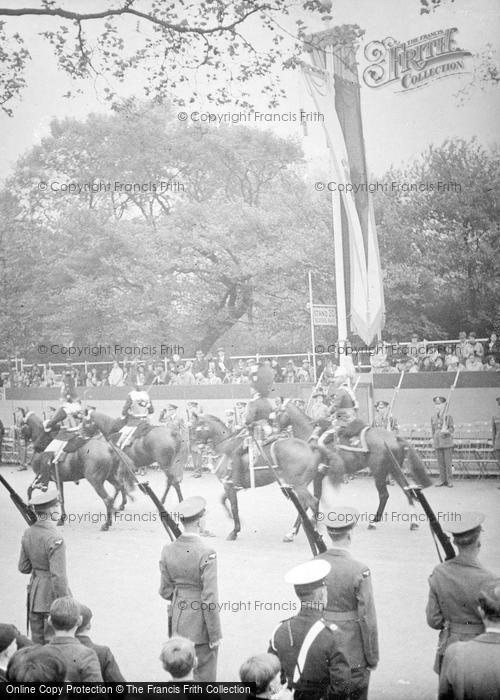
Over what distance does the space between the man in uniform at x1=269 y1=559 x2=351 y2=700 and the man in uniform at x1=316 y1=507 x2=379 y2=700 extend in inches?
21.5

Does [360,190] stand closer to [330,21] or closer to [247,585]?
[330,21]

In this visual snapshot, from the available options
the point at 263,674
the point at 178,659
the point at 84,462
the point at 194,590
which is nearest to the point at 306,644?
the point at 263,674

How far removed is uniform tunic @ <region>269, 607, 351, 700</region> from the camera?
3.73m

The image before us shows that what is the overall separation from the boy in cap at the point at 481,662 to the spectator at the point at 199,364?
3.52m

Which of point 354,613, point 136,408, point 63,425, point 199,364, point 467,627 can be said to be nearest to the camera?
point 467,627

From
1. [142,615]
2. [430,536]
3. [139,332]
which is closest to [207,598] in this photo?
[142,615]

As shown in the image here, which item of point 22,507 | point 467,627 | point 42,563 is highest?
point 22,507

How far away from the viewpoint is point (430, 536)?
604cm

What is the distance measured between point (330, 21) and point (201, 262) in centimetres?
217

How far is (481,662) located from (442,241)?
3.65m

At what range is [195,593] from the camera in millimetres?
5141

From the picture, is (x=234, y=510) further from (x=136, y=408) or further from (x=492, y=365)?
(x=492, y=365)

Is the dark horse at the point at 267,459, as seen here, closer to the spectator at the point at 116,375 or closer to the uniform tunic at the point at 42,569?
the spectator at the point at 116,375

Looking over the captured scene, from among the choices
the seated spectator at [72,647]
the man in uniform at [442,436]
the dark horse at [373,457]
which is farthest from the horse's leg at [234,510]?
the seated spectator at [72,647]
